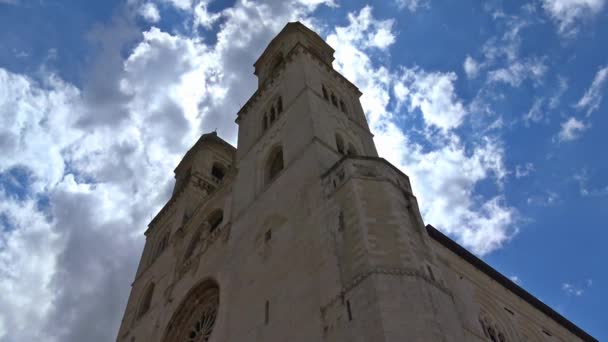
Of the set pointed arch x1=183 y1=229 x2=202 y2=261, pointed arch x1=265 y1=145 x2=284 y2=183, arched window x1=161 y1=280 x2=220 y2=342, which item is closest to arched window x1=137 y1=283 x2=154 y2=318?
pointed arch x1=183 y1=229 x2=202 y2=261

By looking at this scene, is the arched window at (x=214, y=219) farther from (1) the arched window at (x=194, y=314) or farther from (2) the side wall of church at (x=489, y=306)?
(2) the side wall of church at (x=489, y=306)

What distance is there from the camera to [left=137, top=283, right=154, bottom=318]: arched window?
25094 mm

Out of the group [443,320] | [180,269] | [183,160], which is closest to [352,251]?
[443,320]

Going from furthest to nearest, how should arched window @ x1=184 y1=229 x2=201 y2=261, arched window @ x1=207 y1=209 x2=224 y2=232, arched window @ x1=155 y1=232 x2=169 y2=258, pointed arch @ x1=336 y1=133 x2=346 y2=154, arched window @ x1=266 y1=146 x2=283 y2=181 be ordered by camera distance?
arched window @ x1=155 y1=232 x2=169 y2=258, arched window @ x1=207 y1=209 x2=224 y2=232, arched window @ x1=184 y1=229 x2=201 y2=261, arched window @ x1=266 y1=146 x2=283 y2=181, pointed arch @ x1=336 y1=133 x2=346 y2=154

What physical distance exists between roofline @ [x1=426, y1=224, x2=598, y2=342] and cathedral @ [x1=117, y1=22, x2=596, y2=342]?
0.07 meters

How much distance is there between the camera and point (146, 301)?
83.9 ft

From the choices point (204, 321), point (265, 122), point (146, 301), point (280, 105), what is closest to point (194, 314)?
point (204, 321)

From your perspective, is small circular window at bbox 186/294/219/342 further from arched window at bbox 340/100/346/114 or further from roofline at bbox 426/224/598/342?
arched window at bbox 340/100/346/114

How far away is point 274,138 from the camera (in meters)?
22.2

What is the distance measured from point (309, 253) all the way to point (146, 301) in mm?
14257

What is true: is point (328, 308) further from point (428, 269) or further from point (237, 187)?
point (237, 187)

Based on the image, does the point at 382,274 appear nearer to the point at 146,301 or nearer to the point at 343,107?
the point at 343,107

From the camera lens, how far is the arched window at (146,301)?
25.1 metres

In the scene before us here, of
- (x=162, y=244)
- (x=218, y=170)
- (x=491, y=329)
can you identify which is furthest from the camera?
(x=218, y=170)
